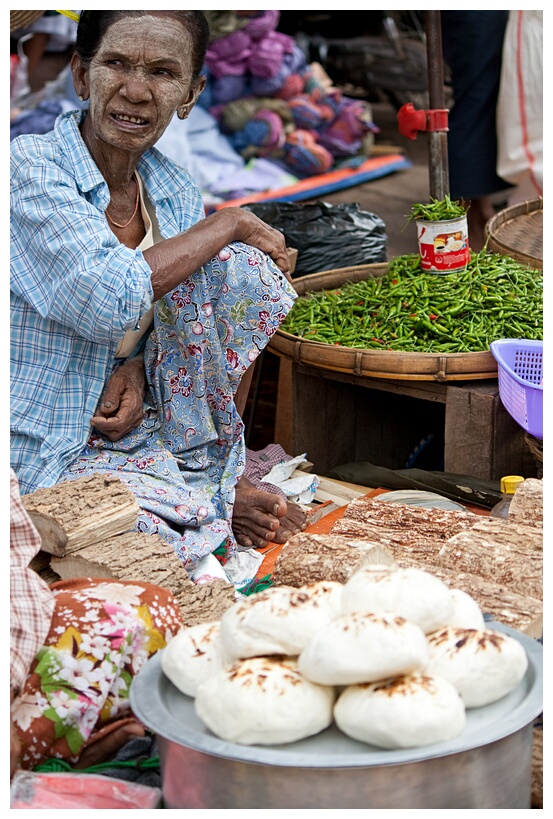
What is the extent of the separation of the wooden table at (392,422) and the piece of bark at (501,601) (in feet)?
3.25

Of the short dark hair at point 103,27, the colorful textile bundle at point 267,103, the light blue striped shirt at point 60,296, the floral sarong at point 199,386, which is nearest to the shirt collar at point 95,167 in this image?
the light blue striped shirt at point 60,296

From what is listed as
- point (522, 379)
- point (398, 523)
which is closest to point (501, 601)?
point (398, 523)

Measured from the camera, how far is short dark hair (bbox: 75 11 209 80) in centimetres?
266

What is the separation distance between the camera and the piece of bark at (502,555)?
7.13 feet

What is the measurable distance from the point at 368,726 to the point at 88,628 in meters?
Result: 0.63

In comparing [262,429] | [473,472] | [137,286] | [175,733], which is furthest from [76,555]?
[262,429]

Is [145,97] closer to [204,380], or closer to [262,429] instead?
[204,380]

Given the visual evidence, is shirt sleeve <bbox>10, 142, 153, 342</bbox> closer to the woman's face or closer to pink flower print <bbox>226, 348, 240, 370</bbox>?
the woman's face

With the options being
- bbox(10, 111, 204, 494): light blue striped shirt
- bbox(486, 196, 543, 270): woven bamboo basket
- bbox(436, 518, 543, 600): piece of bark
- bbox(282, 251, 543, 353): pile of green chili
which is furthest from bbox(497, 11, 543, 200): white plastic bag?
bbox(436, 518, 543, 600): piece of bark

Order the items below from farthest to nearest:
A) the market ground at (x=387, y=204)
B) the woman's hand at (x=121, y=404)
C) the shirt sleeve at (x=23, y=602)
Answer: the market ground at (x=387, y=204) < the woman's hand at (x=121, y=404) < the shirt sleeve at (x=23, y=602)

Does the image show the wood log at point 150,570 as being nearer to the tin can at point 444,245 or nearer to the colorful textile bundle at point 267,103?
the tin can at point 444,245

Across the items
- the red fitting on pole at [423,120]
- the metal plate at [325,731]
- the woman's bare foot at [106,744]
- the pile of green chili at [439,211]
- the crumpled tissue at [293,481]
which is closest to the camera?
the metal plate at [325,731]

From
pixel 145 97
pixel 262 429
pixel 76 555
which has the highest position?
pixel 145 97

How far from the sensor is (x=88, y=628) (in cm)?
187
